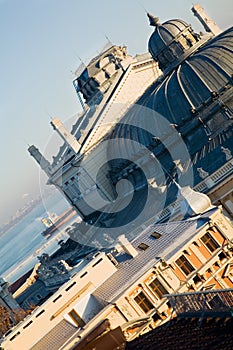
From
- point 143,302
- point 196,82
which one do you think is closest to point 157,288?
point 143,302

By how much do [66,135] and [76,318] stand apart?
32508mm

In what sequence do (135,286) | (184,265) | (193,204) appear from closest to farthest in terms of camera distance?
1. (135,286)
2. (184,265)
3. (193,204)

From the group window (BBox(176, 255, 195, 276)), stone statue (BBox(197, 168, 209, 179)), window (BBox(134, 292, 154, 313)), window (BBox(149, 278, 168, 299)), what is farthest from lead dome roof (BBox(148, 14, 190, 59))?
window (BBox(134, 292, 154, 313))

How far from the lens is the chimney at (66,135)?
6019 centimetres

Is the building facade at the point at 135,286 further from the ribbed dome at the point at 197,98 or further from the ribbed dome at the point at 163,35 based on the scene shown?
the ribbed dome at the point at 163,35

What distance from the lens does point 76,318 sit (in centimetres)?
3036

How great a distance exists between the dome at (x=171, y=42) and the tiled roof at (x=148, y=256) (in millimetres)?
25445

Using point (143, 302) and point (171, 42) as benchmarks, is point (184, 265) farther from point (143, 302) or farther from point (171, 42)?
point (171, 42)

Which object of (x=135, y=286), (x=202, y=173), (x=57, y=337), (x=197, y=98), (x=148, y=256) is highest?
(x=197, y=98)

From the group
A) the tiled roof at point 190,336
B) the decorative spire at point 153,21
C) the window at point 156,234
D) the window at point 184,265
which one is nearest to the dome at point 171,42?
the decorative spire at point 153,21

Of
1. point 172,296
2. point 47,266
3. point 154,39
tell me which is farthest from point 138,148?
point 172,296

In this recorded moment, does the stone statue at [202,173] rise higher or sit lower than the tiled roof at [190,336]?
higher

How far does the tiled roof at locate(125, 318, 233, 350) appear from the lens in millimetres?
18719

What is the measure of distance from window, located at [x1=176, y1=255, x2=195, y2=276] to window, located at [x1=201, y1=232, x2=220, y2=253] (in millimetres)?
1372
